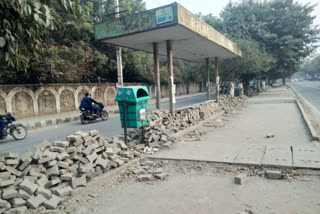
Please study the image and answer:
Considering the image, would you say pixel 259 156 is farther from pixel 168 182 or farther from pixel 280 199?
pixel 168 182

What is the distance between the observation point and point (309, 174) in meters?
4.32

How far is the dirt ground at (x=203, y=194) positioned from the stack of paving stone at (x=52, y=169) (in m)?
0.27

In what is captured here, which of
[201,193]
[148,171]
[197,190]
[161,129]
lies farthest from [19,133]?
[201,193]

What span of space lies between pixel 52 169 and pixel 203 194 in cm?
268

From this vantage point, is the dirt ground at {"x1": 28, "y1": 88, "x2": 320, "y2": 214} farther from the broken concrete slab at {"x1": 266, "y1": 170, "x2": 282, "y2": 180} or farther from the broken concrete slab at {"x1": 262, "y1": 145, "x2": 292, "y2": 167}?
the broken concrete slab at {"x1": 262, "y1": 145, "x2": 292, "y2": 167}

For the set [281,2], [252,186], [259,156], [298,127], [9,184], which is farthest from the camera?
[281,2]

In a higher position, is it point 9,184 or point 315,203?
point 9,184

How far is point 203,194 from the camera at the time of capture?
12.5 ft

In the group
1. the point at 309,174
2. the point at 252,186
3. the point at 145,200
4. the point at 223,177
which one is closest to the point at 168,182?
the point at 145,200

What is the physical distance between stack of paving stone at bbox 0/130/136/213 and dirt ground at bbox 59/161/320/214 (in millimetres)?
268

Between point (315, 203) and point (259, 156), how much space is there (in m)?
1.90

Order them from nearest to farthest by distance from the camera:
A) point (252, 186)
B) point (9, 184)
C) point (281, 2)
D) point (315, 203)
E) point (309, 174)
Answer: point (315, 203) < point (9, 184) < point (252, 186) < point (309, 174) < point (281, 2)

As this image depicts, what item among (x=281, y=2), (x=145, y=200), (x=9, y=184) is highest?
(x=281, y=2)

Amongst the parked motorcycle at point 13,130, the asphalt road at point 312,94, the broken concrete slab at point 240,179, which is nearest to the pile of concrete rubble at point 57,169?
the broken concrete slab at point 240,179
